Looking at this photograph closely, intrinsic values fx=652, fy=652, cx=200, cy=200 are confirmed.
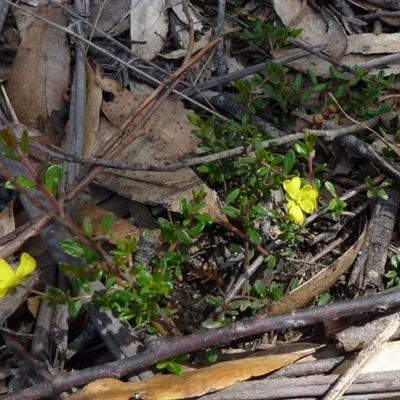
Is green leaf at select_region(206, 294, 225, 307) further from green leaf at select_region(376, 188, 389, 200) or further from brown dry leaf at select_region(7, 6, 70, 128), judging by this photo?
brown dry leaf at select_region(7, 6, 70, 128)

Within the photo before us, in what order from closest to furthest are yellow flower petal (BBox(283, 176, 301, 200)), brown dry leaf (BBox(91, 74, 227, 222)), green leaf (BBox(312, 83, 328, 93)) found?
yellow flower petal (BBox(283, 176, 301, 200))
brown dry leaf (BBox(91, 74, 227, 222))
green leaf (BBox(312, 83, 328, 93))

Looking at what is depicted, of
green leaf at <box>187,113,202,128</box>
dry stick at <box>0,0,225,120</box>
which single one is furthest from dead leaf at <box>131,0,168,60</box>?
green leaf at <box>187,113,202,128</box>

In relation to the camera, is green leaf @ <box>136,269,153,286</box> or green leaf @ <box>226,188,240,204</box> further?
green leaf @ <box>226,188,240,204</box>

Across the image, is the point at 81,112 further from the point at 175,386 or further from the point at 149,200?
the point at 175,386

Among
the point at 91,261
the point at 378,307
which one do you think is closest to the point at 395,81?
the point at 378,307

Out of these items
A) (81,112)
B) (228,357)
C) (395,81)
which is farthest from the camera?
(395,81)

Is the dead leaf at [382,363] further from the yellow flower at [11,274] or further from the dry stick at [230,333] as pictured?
the yellow flower at [11,274]
